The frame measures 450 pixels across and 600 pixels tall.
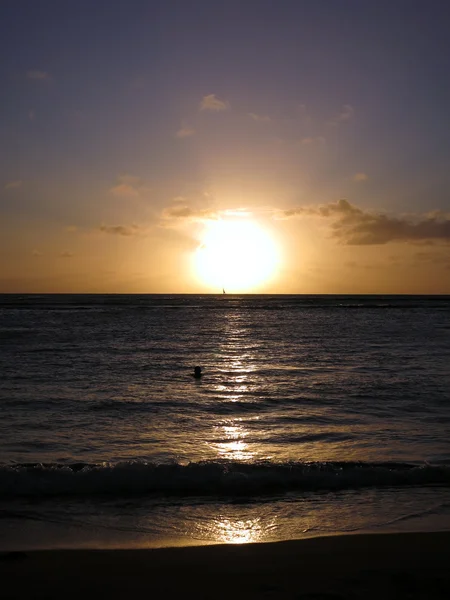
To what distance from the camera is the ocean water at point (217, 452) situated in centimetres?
887

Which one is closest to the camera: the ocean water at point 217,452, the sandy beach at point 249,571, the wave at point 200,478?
the sandy beach at point 249,571

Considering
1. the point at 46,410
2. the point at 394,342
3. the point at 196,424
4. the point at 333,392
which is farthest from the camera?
the point at 394,342

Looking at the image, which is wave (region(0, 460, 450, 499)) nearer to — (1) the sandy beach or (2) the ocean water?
(2) the ocean water

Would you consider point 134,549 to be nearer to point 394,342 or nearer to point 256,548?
point 256,548

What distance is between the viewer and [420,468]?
11.5 metres

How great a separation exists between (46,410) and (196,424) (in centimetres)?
517

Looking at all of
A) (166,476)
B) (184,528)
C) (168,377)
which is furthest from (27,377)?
(184,528)

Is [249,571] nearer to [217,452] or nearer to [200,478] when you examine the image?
[200,478]

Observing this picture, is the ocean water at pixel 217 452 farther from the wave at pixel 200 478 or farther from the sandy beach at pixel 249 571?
the sandy beach at pixel 249 571

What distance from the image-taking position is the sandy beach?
643 centimetres

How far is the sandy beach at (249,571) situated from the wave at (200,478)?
2.92 metres

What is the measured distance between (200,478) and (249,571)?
13.3 feet

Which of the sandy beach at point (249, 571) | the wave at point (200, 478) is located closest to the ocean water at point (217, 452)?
the wave at point (200, 478)

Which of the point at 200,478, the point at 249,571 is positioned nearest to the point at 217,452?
the point at 200,478
